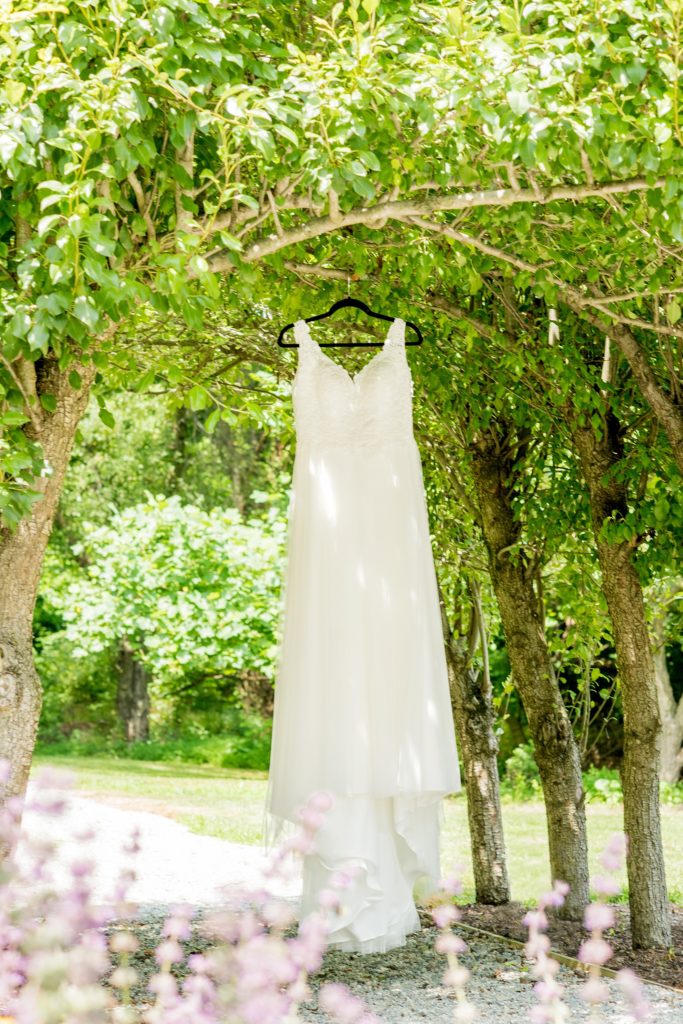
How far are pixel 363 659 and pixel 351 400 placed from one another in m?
0.73

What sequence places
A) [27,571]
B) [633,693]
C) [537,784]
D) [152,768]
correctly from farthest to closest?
[152,768], [537,784], [633,693], [27,571]

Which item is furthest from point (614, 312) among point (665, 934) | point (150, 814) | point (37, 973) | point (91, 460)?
point (91, 460)

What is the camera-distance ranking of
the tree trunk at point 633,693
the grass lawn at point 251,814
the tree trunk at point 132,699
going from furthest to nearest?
1. the tree trunk at point 132,699
2. the grass lawn at point 251,814
3. the tree trunk at point 633,693

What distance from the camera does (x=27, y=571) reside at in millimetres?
2746

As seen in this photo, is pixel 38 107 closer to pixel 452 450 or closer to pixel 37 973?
pixel 37 973

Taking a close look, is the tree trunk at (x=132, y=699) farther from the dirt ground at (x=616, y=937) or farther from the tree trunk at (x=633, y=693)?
the tree trunk at (x=633, y=693)

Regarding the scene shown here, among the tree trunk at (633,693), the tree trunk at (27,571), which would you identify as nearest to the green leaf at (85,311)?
the tree trunk at (27,571)

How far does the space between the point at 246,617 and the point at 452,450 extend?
6.26 metres

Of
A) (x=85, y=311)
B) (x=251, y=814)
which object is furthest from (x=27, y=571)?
(x=251, y=814)

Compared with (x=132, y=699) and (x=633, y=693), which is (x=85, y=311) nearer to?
(x=633, y=693)

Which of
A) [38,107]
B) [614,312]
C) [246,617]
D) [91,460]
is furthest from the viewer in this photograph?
[91,460]

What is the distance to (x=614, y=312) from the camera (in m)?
3.44

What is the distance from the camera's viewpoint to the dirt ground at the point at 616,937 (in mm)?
3795

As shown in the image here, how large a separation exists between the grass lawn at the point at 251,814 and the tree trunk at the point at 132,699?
3006 millimetres
